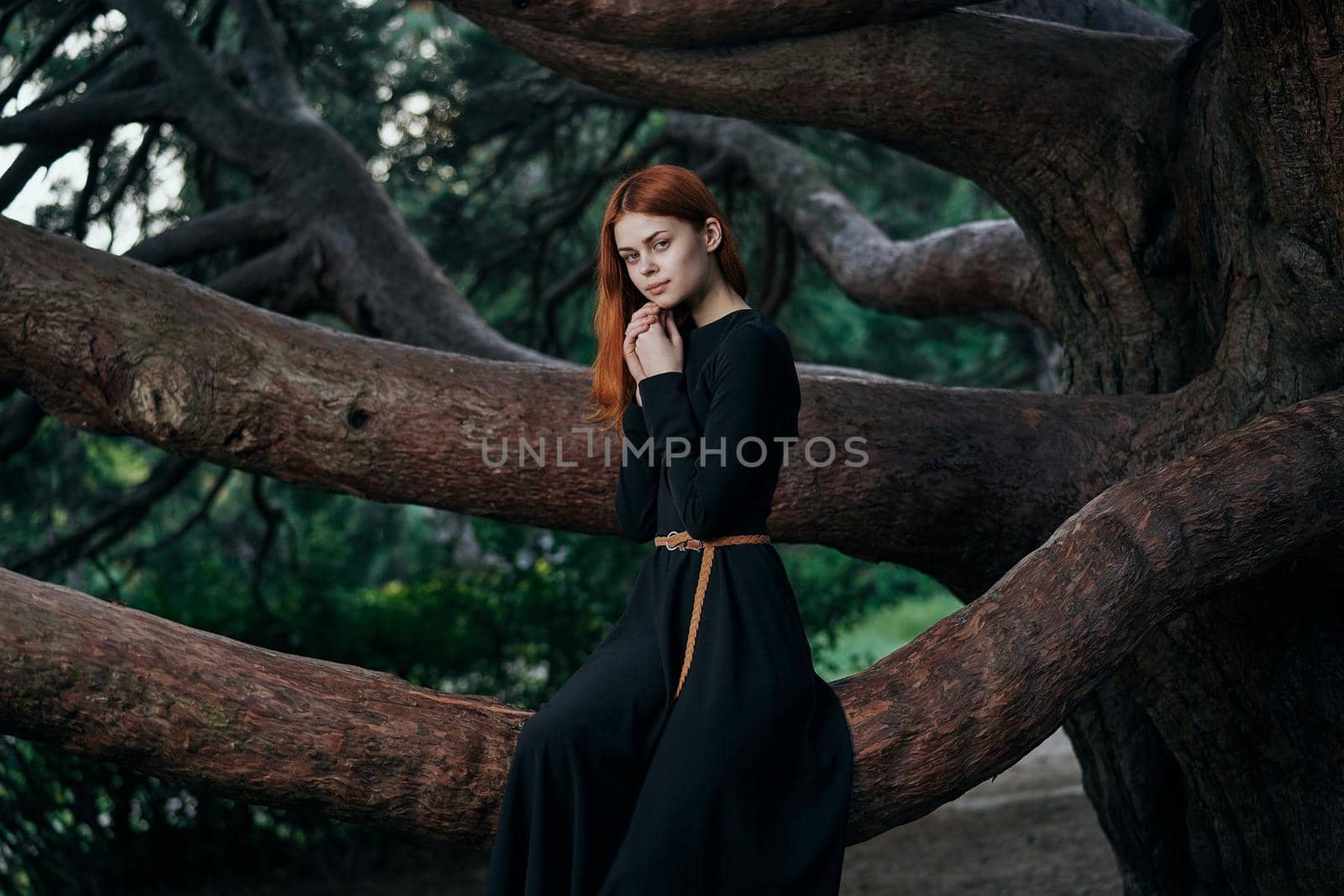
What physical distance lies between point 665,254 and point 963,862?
4.37 meters

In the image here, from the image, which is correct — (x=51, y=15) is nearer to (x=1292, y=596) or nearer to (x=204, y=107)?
(x=204, y=107)

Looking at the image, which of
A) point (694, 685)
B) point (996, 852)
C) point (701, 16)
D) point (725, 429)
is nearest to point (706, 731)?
point (694, 685)

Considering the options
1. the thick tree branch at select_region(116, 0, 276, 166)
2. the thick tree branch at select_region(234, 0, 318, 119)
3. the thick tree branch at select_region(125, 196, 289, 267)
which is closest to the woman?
the thick tree branch at select_region(125, 196, 289, 267)

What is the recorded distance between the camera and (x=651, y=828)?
2254mm

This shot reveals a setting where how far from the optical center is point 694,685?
2.37 m

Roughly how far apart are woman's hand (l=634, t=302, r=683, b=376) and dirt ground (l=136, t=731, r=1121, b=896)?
3485mm

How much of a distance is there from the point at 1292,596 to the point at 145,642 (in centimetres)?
285

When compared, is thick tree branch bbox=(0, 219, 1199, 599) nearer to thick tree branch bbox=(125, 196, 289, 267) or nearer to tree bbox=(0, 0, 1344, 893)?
tree bbox=(0, 0, 1344, 893)

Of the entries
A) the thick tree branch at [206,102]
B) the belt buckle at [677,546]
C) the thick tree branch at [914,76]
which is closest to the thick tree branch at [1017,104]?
the thick tree branch at [914,76]

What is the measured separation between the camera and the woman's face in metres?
2.58

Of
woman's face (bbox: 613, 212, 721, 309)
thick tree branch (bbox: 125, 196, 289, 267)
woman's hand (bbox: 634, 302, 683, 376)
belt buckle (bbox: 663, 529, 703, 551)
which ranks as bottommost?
belt buckle (bbox: 663, 529, 703, 551)

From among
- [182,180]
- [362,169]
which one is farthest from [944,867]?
[182,180]

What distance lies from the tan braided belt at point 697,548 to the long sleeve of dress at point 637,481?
0.18 m

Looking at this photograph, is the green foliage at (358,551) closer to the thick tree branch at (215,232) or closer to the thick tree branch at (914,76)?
the thick tree branch at (215,232)
